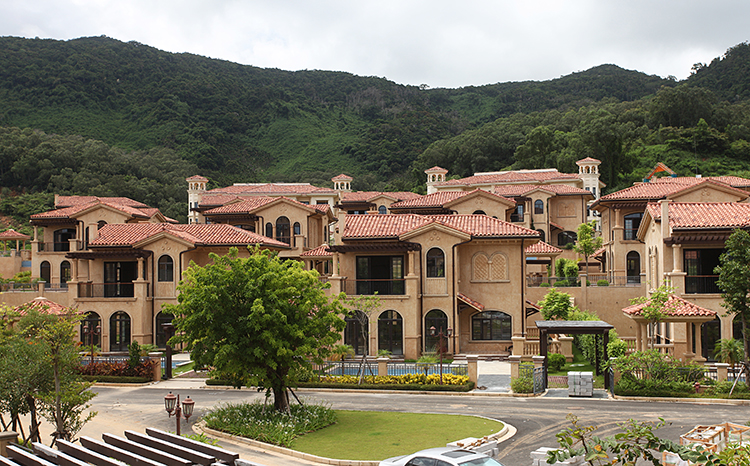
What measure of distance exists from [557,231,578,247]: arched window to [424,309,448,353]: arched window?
30.8m

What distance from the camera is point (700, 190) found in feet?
145

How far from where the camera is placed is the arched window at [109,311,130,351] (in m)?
41.0

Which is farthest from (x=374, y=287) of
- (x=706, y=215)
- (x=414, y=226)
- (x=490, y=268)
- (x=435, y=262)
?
(x=706, y=215)

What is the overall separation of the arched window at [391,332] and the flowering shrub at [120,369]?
12.1m

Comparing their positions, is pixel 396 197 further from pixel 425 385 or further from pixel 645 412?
pixel 645 412

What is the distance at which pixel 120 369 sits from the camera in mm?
32594

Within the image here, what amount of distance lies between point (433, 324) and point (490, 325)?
3784 mm

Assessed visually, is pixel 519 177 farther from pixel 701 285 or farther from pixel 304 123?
pixel 304 123

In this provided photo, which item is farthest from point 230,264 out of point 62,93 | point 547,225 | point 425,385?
point 62,93

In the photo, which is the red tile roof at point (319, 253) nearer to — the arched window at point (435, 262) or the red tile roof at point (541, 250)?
the arched window at point (435, 262)

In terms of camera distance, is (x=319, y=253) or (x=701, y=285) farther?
(x=319, y=253)

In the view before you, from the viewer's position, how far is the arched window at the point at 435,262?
37250 millimetres

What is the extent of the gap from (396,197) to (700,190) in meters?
35.3

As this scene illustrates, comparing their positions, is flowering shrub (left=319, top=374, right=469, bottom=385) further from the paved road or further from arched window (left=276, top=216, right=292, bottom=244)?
arched window (left=276, top=216, right=292, bottom=244)
